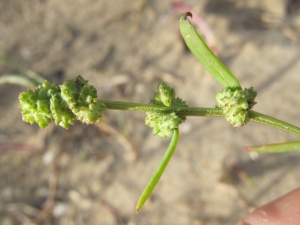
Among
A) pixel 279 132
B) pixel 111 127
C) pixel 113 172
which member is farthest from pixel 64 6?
pixel 279 132

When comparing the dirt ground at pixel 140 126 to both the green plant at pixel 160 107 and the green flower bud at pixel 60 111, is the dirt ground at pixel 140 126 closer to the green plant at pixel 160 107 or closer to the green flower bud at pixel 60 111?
the green plant at pixel 160 107

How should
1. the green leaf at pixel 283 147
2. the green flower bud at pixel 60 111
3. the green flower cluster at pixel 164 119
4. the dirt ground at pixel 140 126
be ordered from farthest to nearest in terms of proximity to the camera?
1. the dirt ground at pixel 140 126
2. the green leaf at pixel 283 147
3. the green flower cluster at pixel 164 119
4. the green flower bud at pixel 60 111

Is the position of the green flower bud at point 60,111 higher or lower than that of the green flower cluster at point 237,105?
lower

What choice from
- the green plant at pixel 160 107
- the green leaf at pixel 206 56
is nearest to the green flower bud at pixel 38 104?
the green plant at pixel 160 107

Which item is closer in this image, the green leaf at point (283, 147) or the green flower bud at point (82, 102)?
the green flower bud at point (82, 102)

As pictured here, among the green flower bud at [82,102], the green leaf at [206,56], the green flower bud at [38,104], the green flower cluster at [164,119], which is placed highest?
the green leaf at [206,56]

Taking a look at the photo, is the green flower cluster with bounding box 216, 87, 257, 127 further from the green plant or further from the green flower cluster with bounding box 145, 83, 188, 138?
the green flower cluster with bounding box 145, 83, 188, 138

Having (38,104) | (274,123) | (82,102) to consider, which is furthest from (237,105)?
(38,104)

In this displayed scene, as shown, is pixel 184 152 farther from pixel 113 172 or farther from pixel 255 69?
pixel 255 69

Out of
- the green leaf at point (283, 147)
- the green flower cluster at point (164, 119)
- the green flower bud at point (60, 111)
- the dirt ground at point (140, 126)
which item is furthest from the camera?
the dirt ground at point (140, 126)
